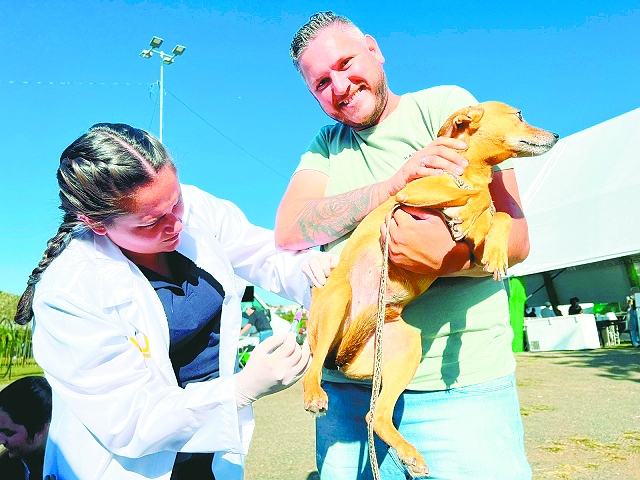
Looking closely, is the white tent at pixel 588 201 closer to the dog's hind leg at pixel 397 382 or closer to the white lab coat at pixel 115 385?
the dog's hind leg at pixel 397 382

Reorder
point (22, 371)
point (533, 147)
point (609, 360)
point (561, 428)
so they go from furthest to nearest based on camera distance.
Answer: point (609, 360) < point (22, 371) < point (561, 428) < point (533, 147)

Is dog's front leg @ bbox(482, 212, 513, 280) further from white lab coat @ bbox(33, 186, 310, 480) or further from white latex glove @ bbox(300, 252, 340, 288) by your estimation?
white lab coat @ bbox(33, 186, 310, 480)

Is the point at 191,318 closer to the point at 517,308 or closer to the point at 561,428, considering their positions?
the point at 561,428

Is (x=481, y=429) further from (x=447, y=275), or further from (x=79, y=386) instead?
(x=79, y=386)

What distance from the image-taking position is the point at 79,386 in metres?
1.79

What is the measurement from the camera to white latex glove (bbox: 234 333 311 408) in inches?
73.2

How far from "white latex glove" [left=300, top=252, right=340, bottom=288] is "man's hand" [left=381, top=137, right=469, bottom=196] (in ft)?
1.25

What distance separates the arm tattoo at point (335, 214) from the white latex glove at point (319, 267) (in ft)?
0.27

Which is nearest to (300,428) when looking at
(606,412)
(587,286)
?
(606,412)

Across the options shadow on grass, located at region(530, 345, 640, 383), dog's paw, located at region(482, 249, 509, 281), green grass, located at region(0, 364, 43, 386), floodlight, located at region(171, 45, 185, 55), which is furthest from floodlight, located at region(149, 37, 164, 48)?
dog's paw, located at region(482, 249, 509, 281)

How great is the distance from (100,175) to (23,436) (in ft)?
5.32

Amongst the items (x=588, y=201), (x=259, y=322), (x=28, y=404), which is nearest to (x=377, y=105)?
(x=28, y=404)

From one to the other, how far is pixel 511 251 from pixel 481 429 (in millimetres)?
583

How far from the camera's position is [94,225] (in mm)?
2055
